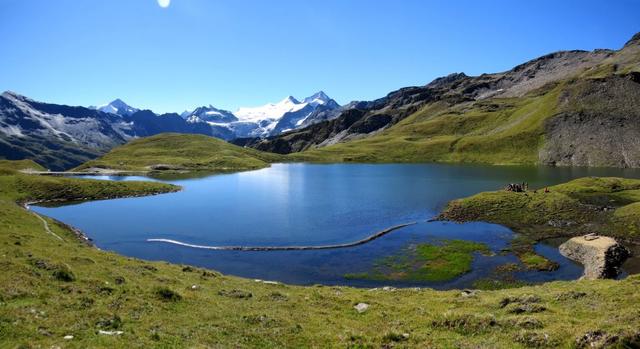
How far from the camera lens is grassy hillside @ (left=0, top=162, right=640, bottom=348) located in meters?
18.5

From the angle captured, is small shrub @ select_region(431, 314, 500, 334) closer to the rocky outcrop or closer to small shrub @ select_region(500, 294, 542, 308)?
small shrub @ select_region(500, 294, 542, 308)

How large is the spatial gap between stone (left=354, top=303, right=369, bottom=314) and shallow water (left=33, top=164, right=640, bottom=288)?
52.1ft

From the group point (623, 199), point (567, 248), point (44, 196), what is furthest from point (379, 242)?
point (44, 196)

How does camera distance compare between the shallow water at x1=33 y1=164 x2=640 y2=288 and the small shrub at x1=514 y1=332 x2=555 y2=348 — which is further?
the shallow water at x1=33 y1=164 x2=640 y2=288

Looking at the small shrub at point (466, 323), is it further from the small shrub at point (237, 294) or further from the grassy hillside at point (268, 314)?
the small shrub at point (237, 294)

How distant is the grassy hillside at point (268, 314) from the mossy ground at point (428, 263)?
11.4 metres

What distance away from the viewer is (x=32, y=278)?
2575cm

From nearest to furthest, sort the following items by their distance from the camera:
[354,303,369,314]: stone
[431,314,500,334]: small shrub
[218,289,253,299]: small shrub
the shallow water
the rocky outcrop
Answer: [431,314,500,334]: small shrub
[354,303,369,314]: stone
[218,289,253,299]: small shrub
the rocky outcrop
the shallow water

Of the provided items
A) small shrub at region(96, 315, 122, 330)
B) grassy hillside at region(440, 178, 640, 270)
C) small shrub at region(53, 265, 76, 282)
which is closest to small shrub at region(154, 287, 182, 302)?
small shrub at region(96, 315, 122, 330)

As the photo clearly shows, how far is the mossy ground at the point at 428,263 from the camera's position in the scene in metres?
45.6

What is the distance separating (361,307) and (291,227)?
143ft

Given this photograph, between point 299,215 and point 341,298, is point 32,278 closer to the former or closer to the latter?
point 341,298

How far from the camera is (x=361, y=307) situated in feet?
88.7

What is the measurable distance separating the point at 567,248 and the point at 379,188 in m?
68.9
